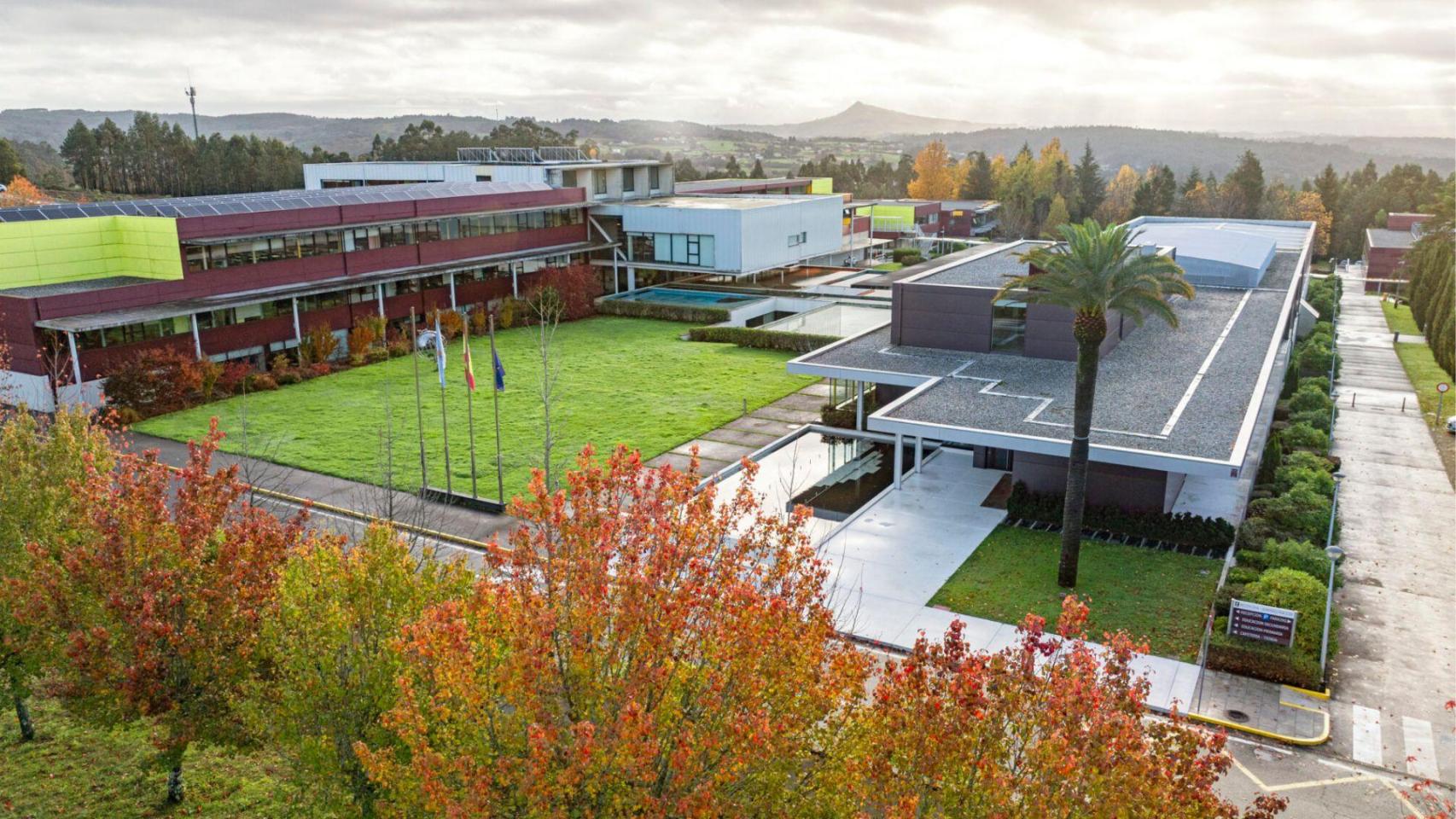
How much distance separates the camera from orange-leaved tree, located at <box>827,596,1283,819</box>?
31.6ft

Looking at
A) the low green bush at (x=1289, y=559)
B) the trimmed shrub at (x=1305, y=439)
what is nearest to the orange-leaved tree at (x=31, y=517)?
the low green bush at (x=1289, y=559)

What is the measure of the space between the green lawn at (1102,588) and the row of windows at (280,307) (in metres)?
38.3

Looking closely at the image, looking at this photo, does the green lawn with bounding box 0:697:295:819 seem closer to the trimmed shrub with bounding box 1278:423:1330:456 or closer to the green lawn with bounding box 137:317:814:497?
the green lawn with bounding box 137:317:814:497

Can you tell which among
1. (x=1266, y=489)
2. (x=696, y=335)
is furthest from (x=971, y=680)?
(x=696, y=335)

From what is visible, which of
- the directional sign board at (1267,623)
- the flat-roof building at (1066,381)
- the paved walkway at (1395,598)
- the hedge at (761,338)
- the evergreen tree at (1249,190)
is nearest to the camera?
the paved walkway at (1395,598)

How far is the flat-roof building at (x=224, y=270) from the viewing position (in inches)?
1686

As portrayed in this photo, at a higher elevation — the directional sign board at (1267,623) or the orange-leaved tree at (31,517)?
the orange-leaved tree at (31,517)

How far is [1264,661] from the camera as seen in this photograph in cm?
2195

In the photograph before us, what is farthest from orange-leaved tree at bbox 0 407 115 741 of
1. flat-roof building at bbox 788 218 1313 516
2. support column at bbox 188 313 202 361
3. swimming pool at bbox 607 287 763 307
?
swimming pool at bbox 607 287 763 307

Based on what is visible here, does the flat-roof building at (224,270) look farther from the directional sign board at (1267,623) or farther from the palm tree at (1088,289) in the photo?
the directional sign board at (1267,623)

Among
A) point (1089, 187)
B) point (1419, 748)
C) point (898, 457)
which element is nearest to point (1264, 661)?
point (1419, 748)

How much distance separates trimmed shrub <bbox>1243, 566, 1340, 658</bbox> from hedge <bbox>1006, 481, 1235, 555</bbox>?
12.9 ft

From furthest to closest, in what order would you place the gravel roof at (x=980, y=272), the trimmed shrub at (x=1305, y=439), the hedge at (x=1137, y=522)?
the gravel roof at (x=980, y=272) < the trimmed shrub at (x=1305, y=439) < the hedge at (x=1137, y=522)

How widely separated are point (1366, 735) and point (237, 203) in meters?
53.3
